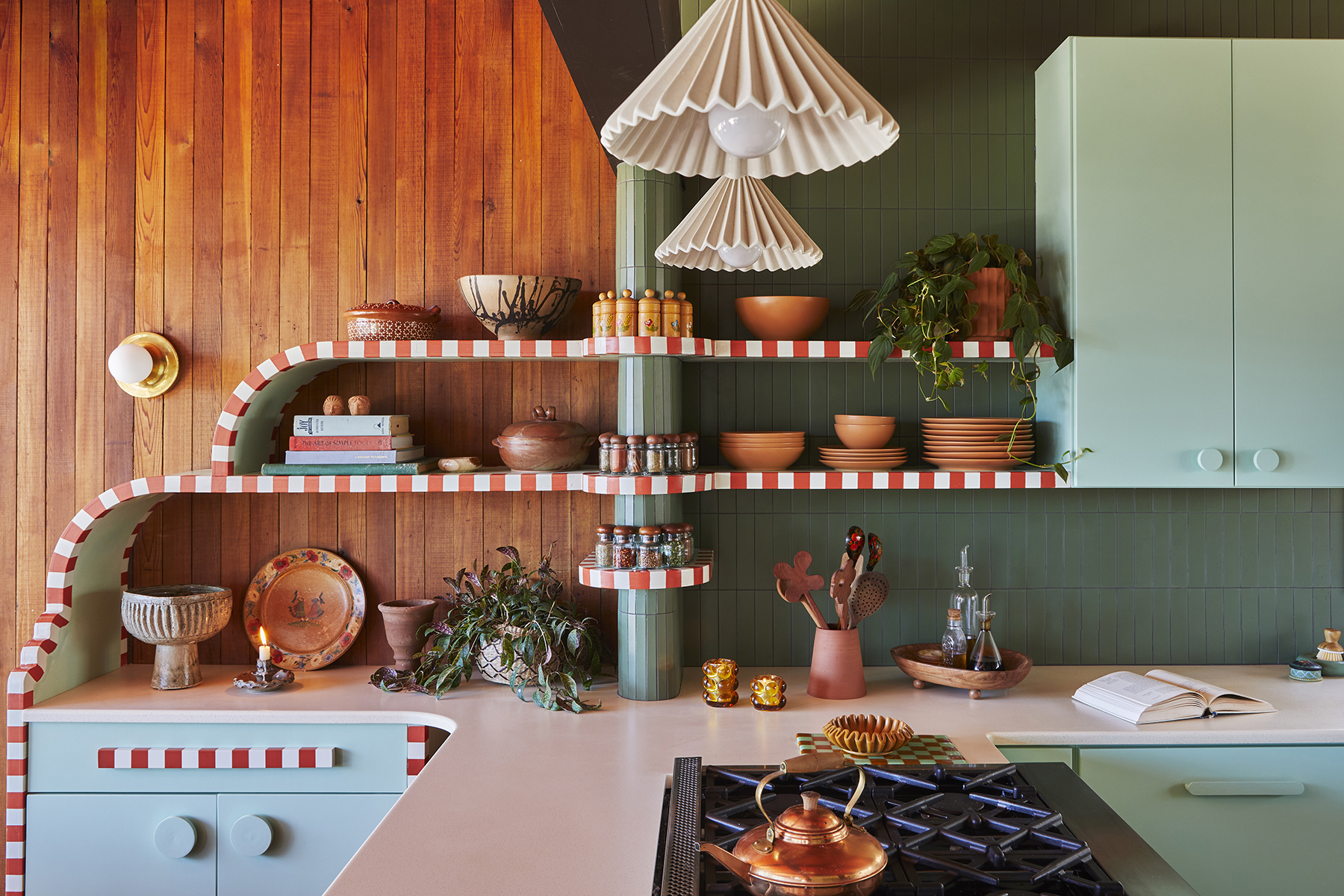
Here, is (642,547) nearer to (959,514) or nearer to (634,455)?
(634,455)

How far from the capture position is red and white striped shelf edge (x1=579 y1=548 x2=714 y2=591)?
2.13 m

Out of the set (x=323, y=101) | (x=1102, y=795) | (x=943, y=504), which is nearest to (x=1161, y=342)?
(x=943, y=504)

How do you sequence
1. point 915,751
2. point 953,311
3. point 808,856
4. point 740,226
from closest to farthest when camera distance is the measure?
1. point 808,856
2. point 740,226
3. point 915,751
4. point 953,311

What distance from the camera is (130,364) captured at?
244cm

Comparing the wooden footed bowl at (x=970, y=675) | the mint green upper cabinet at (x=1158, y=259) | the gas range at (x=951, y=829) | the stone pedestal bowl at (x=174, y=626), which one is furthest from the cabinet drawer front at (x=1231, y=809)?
the stone pedestal bowl at (x=174, y=626)

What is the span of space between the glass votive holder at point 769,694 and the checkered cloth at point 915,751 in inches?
7.1

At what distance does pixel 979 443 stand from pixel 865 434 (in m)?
0.29

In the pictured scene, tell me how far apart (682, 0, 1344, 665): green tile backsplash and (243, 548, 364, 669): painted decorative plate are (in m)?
0.97

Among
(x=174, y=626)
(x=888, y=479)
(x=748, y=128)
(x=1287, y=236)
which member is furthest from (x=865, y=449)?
(x=174, y=626)

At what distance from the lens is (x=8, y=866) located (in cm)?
212

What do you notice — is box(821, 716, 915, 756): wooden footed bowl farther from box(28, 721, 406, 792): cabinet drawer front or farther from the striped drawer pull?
the striped drawer pull

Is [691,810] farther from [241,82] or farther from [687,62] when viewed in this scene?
Answer: [241,82]

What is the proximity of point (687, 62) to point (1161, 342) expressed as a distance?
1734 mm

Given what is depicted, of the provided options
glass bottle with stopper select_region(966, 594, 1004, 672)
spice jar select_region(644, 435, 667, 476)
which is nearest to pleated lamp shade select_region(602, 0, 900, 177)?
spice jar select_region(644, 435, 667, 476)
